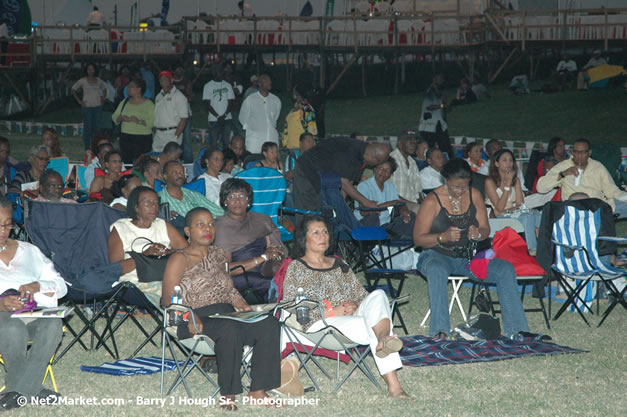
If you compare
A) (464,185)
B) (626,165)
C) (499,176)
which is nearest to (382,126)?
(626,165)

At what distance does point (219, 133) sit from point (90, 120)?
290 centimetres

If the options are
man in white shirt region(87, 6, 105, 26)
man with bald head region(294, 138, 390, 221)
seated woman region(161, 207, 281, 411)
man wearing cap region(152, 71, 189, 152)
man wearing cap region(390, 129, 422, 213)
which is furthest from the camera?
man in white shirt region(87, 6, 105, 26)

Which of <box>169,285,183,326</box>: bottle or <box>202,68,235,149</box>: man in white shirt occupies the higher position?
<box>202,68,235,149</box>: man in white shirt

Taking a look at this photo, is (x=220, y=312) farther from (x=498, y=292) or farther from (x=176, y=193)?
(x=176, y=193)

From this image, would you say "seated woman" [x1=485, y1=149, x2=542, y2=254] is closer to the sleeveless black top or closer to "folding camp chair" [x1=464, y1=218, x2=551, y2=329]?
"folding camp chair" [x1=464, y1=218, x2=551, y2=329]

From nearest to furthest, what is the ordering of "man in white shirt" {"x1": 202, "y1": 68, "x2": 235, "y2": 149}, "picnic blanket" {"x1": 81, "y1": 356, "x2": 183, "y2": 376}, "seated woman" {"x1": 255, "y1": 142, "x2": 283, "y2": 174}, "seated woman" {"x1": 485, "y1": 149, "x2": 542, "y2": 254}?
"picnic blanket" {"x1": 81, "y1": 356, "x2": 183, "y2": 376}, "seated woman" {"x1": 485, "y1": 149, "x2": 542, "y2": 254}, "seated woman" {"x1": 255, "y1": 142, "x2": 283, "y2": 174}, "man in white shirt" {"x1": 202, "y1": 68, "x2": 235, "y2": 149}

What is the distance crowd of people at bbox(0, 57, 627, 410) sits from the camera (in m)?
4.80

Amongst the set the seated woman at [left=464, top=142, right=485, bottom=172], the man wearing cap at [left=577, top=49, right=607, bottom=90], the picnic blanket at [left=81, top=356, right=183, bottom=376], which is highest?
the man wearing cap at [left=577, top=49, right=607, bottom=90]

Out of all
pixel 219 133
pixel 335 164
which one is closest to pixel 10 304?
pixel 335 164

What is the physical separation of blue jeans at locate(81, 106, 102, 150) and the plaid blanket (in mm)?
10710

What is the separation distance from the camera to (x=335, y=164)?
8422 millimetres

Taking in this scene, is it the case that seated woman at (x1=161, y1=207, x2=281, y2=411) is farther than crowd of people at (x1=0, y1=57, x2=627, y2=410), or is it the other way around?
crowd of people at (x1=0, y1=57, x2=627, y2=410)

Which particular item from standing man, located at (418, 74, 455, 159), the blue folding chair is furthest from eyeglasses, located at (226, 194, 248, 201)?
standing man, located at (418, 74, 455, 159)

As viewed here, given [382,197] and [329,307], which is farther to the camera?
[382,197]
